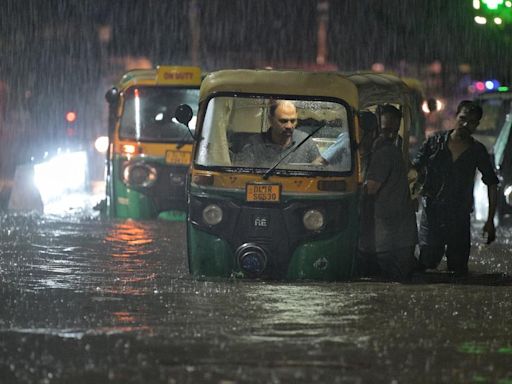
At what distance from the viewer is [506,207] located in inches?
780

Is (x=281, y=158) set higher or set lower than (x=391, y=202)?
higher

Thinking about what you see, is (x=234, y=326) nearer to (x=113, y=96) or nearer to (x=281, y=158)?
(x=281, y=158)

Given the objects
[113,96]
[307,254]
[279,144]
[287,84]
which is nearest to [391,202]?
[307,254]

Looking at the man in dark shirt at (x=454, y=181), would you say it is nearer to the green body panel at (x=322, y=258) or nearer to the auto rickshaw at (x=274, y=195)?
the auto rickshaw at (x=274, y=195)

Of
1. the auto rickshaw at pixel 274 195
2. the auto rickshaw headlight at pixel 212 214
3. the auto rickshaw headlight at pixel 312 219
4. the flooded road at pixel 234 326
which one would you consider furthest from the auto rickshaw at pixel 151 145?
the auto rickshaw headlight at pixel 312 219

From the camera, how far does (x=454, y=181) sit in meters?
13.5

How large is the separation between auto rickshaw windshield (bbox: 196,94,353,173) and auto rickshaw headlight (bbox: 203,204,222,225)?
0.38 meters

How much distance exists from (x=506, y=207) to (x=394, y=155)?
744cm

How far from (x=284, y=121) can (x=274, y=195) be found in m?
0.70

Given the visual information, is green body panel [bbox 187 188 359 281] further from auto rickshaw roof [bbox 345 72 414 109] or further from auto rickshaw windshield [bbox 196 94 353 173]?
auto rickshaw roof [bbox 345 72 414 109]

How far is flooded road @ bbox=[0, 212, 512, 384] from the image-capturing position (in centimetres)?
852

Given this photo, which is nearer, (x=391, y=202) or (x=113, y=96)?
(x=391, y=202)

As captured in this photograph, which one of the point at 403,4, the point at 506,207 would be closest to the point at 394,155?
the point at 506,207

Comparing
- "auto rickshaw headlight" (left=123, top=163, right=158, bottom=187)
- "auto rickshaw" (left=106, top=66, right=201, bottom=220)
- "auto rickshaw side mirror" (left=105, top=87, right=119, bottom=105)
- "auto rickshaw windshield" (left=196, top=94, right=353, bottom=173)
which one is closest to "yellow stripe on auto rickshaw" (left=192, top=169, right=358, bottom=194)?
"auto rickshaw windshield" (left=196, top=94, right=353, bottom=173)
